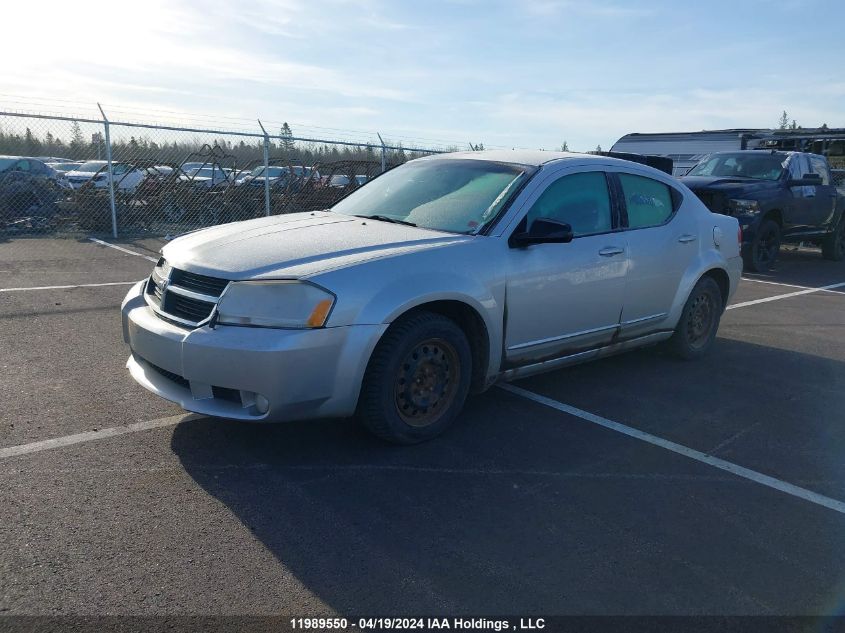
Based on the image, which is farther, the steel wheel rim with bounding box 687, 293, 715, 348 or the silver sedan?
the steel wheel rim with bounding box 687, 293, 715, 348

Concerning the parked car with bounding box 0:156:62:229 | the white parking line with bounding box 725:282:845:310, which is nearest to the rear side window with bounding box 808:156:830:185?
the white parking line with bounding box 725:282:845:310

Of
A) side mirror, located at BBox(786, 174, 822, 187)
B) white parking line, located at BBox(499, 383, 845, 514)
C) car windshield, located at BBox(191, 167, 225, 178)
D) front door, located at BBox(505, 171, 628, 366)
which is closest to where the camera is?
white parking line, located at BBox(499, 383, 845, 514)

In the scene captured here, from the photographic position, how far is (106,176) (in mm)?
16109

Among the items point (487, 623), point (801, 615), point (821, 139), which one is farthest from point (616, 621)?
point (821, 139)

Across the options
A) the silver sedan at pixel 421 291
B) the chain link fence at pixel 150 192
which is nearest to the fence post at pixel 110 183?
the chain link fence at pixel 150 192

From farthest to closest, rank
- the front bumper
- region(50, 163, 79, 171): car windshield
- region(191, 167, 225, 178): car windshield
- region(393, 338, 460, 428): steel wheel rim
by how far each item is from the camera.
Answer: region(50, 163, 79, 171): car windshield, region(191, 167, 225, 178): car windshield, region(393, 338, 460, 428): steel wheel rim, the front bumper

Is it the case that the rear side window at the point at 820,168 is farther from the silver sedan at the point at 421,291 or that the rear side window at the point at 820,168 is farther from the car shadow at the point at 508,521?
the car shadow at the point at 508,521

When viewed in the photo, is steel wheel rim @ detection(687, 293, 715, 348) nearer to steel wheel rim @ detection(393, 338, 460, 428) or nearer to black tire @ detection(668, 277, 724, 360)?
black tire @ detection(668, 277, 724, 360)

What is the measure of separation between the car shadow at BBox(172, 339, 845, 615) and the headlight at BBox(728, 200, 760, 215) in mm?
8585

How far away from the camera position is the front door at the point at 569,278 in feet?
14.7

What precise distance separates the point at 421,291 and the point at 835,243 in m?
13.3

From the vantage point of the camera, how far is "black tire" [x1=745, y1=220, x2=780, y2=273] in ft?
39.2

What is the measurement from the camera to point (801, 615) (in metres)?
2.74

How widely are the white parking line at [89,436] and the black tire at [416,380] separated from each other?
4.03 ft
